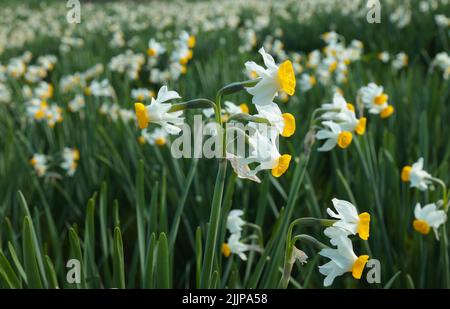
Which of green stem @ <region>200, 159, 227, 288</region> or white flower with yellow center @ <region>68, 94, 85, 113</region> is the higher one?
white flower with yellow center @ <region>68, 94, 85, 113</region>

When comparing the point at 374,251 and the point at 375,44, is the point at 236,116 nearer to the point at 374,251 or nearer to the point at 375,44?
the point at 374,251

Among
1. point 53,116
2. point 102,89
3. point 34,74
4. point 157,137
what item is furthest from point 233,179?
point 34,74

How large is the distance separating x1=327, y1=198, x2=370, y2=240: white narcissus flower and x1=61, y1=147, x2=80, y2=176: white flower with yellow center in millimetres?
1475

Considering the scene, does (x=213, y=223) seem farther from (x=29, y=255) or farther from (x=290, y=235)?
(x=29, y=255)

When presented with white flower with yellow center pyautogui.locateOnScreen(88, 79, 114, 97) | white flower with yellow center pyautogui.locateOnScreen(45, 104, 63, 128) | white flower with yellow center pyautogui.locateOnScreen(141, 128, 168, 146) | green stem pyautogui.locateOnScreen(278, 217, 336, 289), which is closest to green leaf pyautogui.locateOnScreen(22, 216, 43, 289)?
green stem pyautogui.locateOnScreen(278, 217, 336, 289)

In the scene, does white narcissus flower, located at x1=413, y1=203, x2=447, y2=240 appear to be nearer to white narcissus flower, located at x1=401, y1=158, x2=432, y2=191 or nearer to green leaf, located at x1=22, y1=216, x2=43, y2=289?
white narcissus flower, located at x1=401, y1=158, x2=432, y2=191

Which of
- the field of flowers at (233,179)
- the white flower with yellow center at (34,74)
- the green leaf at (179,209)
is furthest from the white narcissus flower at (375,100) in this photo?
the white flower with yellow center at (34,74)

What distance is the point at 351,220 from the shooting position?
0.88 metres

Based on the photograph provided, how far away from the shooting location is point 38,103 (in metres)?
2.57

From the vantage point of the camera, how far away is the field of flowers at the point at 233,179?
0.88 meters

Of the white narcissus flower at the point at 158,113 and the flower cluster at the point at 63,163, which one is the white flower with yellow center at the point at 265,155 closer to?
the white narcissus flower at the point at 158,113

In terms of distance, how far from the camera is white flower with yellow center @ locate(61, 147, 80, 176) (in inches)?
84.1
